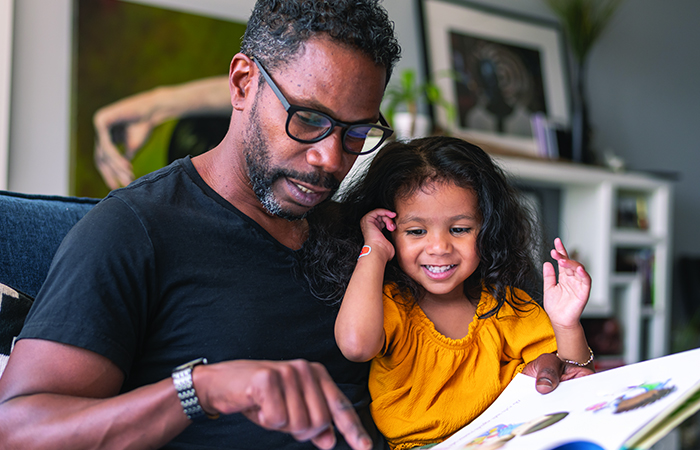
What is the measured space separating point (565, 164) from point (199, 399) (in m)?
2.84

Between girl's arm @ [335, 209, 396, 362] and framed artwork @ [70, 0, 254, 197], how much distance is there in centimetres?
152

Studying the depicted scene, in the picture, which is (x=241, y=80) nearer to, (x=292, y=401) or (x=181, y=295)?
(x=181, y=295)

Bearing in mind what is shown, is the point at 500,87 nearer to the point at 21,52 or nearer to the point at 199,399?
the point at 21,52

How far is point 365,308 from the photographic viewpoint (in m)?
1.05

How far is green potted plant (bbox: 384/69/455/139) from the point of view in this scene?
106 inches

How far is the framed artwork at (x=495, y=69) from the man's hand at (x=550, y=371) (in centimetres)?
209

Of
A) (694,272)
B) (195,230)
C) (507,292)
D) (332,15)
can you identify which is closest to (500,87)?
(694,272)

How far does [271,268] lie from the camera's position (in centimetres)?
103

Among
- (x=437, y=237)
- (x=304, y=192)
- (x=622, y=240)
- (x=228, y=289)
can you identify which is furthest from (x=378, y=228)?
(x=622, y=240)

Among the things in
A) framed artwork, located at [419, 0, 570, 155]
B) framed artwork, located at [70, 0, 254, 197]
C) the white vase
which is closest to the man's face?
framed artwork, located at [70, 0, 254, 197]

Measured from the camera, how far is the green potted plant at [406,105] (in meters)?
2.68

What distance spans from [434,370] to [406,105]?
1833mm

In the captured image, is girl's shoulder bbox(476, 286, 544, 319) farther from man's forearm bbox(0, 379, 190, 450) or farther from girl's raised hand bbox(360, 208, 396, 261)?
man's forearm bbox(0, 379, 190, 450)

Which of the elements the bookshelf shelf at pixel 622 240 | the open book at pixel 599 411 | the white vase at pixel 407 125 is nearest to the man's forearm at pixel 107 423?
the open book at pixel 599 411
